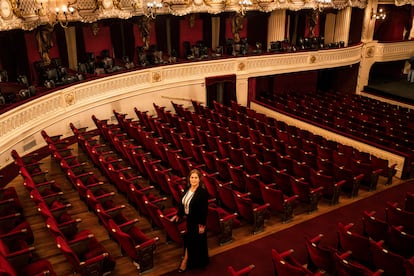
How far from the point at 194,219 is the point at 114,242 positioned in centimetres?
91

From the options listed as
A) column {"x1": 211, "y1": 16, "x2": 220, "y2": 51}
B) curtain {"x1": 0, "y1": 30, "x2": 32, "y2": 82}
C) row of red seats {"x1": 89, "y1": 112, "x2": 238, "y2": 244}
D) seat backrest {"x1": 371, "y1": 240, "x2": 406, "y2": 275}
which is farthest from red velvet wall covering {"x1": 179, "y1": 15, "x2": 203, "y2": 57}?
seat backrest {"x1": 371, "y1": 240, "x2": 406, "y2": 275}

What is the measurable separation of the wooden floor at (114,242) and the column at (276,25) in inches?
193

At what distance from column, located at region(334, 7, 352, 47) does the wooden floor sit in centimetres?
549

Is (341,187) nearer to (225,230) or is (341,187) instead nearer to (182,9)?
(225,230)

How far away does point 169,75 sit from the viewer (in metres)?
6.34

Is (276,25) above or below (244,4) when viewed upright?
below

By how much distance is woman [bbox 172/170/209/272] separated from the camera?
94.0 inches

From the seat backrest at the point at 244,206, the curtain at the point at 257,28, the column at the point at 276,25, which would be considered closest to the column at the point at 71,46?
the curtain at the point at 257,28

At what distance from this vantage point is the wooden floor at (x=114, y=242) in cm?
276

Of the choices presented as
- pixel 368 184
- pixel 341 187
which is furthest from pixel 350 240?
pixel 368 184

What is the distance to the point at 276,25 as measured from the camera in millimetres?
8039

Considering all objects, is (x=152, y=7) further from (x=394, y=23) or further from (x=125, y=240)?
(x=394, y=23)

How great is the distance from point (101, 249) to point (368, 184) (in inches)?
111

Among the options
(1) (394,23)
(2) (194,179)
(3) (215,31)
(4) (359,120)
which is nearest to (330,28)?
(1) (394,23)
